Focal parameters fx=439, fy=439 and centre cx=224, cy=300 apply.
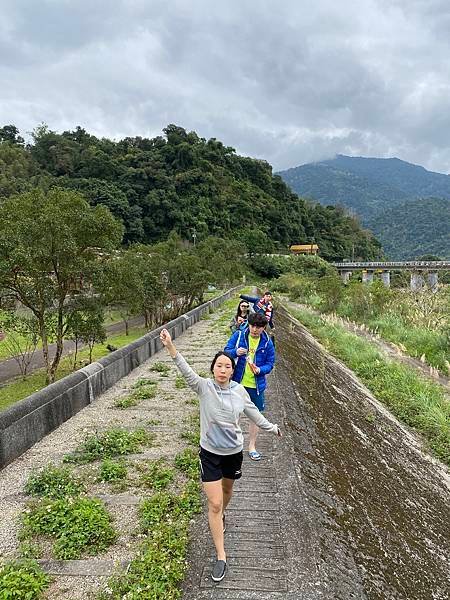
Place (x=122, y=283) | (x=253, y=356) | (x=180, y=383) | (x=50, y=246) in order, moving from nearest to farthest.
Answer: (x=253, y=356) → (x=180, y=383) → (x=50, y=246) → (x=122, y=283)

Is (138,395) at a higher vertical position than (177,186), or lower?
lower

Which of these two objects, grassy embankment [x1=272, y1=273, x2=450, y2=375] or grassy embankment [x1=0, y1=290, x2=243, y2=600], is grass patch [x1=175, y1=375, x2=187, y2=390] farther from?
grassy embankment [x1=272, y1=273, x2=450, y2=375]

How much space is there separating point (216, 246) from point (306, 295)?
34.2 feet

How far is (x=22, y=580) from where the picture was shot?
279 cm

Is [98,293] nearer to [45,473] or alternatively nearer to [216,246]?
[45,473]

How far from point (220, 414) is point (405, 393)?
8.96 meters

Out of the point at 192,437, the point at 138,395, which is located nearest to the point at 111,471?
the point at 192,437

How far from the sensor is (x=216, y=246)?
4462 cm

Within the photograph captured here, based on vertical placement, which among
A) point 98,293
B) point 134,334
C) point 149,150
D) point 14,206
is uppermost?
point 149,150

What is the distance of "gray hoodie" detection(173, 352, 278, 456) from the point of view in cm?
304

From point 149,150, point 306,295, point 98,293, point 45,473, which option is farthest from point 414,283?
point 149,150

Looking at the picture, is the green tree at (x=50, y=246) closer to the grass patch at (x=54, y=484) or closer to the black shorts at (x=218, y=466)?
the grass patch at (x=54, y=484)

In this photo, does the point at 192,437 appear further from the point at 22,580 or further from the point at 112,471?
the point at 22,580

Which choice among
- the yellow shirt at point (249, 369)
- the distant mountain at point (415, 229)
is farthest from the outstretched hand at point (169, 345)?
the distant mountain at point (415, 229)
